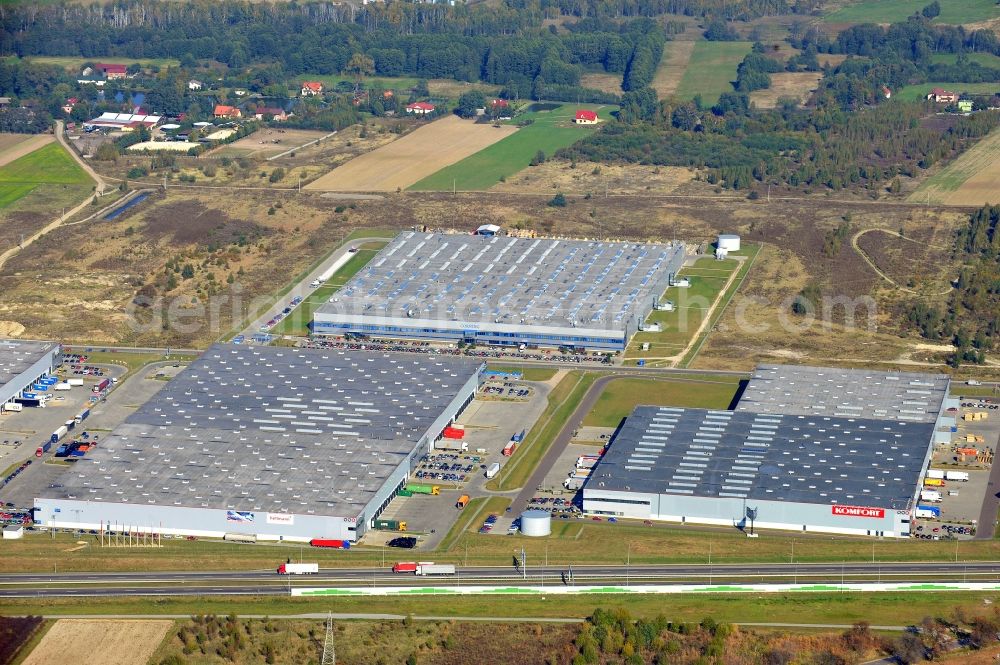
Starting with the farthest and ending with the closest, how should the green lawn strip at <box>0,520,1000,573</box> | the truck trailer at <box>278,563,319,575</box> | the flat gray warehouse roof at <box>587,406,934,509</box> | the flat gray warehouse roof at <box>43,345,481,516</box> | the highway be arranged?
the flat gray warehouse roof at <box>43,345,481,516</box>
the flat gray warehouse roof at <box>587,406,934,509</box>
the green lawn strip at <box>0,520,1000,573</box>
the truck trailer at <box>278,563,319,575</box>
the highway

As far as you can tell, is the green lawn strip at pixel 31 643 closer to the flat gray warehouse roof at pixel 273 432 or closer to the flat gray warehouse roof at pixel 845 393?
the flat gray warehouse roof at pixel 273 432

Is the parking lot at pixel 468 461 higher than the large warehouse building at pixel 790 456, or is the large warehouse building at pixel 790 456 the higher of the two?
the large warehouse building at pixel 790 456

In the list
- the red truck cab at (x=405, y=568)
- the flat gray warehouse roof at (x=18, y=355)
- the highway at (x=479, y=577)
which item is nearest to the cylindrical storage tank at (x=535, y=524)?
the highway at (x=479, y=577)

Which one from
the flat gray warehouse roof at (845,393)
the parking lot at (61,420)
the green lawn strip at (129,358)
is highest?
the flat gray warehouse roof at (845,393)

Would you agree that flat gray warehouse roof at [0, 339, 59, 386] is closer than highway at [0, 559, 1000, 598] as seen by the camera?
No

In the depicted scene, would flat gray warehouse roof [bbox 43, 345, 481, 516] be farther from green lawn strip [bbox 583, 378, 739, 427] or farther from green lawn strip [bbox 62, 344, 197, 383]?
green lawn strip [bbox 583, 378, 739, 427]

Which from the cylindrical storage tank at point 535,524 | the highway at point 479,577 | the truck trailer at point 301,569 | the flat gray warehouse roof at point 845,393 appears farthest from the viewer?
the flat gray warehouse roof at point 845,393

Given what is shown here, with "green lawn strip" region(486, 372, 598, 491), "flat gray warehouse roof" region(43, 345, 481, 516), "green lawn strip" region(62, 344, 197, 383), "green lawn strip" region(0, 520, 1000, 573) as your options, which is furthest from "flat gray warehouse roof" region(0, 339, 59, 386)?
"green lawn strip" region(486, 372, 598, 491)

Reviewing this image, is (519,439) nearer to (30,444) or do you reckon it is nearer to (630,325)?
(630,325)
